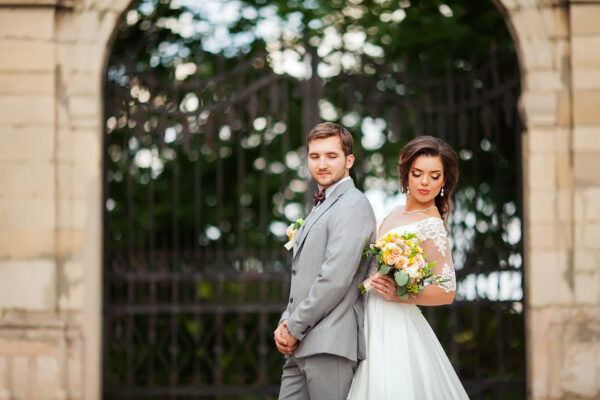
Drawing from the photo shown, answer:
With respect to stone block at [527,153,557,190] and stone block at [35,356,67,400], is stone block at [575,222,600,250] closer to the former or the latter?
stone block at [527,153,557,190]

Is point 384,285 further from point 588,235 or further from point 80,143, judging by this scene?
point 80,143

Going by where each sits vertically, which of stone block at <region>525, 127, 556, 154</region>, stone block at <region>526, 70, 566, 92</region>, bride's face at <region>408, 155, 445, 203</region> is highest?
stone block at <region>526, 70, 566, 92</region>

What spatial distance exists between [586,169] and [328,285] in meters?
2.96

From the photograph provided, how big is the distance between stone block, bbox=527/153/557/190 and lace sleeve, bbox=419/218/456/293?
2359 millimetres

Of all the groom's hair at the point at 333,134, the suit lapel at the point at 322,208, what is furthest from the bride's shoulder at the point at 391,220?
the groom's hair at the point at 333,134

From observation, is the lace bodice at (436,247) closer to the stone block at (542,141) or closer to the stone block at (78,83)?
the stone block at (542,141)

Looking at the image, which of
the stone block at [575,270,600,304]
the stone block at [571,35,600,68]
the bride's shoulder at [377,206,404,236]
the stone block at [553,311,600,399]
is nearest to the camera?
the bride's shoulder at [377,206,404,236]

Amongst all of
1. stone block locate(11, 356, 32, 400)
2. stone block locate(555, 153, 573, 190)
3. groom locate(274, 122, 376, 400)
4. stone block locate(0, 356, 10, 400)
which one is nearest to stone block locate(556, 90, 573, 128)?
stone block locate(555, 153, 573, 190)

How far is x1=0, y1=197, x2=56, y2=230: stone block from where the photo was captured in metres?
5.48

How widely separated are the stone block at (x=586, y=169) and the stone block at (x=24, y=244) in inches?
143

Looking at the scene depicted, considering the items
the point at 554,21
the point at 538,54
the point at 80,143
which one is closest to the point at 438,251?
the point at 538,54

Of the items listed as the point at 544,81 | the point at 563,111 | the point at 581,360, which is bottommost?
the point at 581,360

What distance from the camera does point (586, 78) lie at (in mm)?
5508

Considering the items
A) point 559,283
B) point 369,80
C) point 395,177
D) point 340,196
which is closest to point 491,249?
point 559,283
